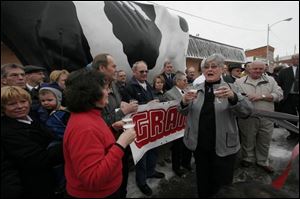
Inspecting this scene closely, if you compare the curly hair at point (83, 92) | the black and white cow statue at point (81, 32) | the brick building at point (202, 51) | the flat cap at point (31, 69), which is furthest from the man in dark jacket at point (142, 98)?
the brick building at point (202, 51)

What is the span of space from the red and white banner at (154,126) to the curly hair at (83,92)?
55.9 inches

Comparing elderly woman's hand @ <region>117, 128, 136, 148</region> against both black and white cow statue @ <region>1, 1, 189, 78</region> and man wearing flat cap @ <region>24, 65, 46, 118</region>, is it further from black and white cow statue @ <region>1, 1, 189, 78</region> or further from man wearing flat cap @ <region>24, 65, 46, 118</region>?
black and white cow statue @ <region>1, 1, 189, 78</region>

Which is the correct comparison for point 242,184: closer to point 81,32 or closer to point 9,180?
point 9,180

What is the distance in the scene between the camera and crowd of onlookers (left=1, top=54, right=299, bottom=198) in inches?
63.6

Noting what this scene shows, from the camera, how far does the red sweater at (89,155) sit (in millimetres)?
1501

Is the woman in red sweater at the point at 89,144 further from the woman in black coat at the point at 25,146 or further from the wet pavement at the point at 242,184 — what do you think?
the wet pavement at the point at 242,184

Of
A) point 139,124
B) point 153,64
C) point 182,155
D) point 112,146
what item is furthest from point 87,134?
point 153,64

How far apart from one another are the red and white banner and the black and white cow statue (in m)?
1.06

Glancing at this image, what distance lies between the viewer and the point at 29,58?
3.04 meters

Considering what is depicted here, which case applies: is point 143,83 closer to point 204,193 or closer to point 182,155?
point 182,155

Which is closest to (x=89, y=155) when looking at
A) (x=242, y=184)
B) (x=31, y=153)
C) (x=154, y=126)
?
(x=31, y=153)

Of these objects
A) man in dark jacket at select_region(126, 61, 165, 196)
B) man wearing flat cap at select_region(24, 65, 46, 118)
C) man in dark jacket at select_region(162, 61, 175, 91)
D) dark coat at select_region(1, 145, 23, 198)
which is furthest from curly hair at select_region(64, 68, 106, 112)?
man in dark jacket at select_region(162, 61, 175, 91)

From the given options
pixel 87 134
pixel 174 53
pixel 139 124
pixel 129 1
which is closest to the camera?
pixel 87 134

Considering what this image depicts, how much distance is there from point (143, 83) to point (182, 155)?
146 centimetres
